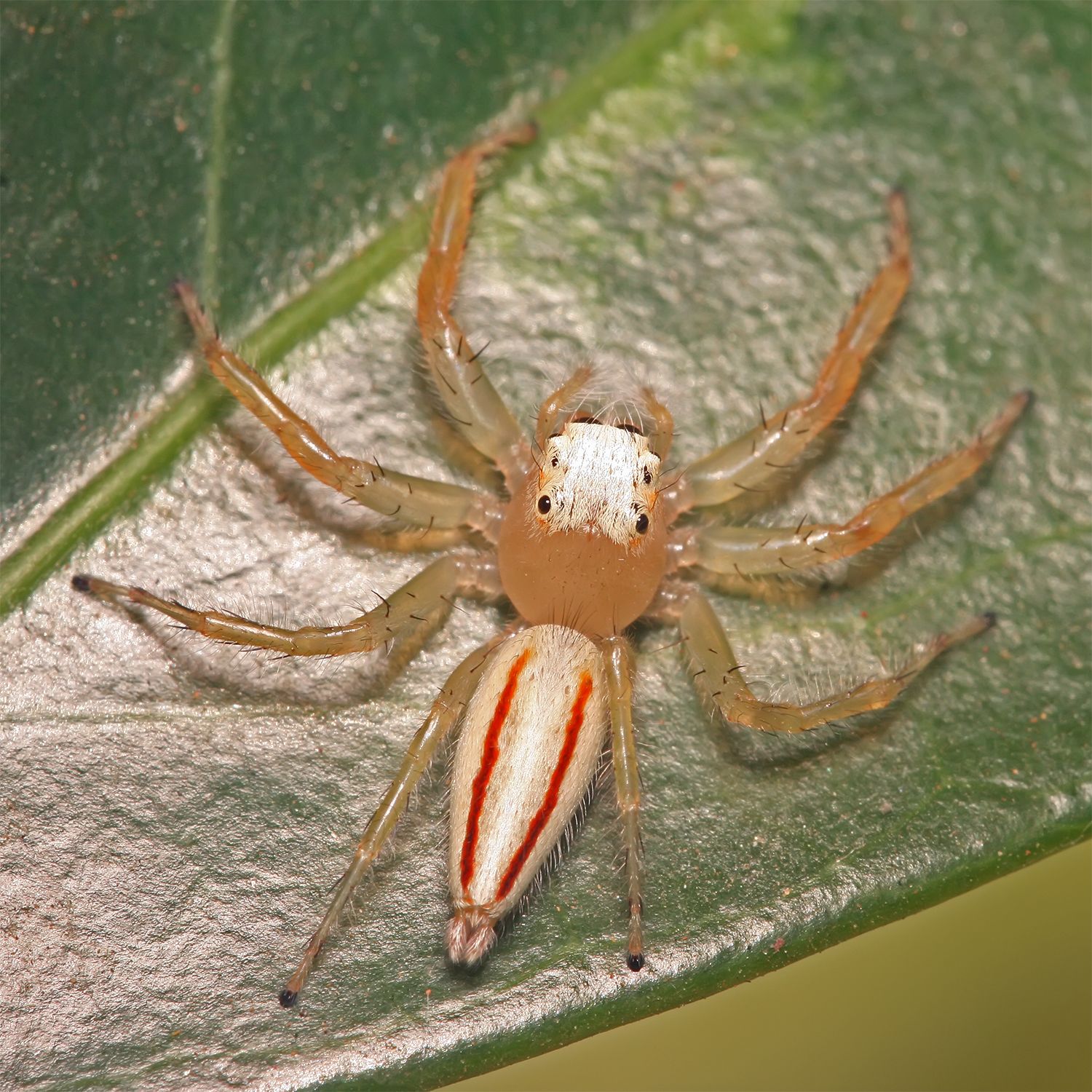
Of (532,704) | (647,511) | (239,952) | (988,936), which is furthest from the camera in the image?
(988,936)

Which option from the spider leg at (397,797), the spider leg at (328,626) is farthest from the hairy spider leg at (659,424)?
the spider leg at (397,797)

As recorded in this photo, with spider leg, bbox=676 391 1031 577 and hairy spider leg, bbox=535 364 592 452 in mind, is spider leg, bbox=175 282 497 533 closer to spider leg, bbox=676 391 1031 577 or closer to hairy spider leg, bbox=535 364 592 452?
hairy spider leg, bbox=535 364 592 452

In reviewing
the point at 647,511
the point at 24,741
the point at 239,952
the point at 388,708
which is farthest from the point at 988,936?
the point at 24,741

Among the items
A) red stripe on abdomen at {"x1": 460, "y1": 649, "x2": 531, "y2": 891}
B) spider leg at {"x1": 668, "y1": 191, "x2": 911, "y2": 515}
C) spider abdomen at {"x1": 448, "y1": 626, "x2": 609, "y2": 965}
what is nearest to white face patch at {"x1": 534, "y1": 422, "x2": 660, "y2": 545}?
spider leg at {"x1": 668, "y1": 191, "x2": 911, "y2": 515}

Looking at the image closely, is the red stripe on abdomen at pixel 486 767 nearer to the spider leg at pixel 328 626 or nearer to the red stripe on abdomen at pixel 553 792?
the red stripe on abdomen at pixel 553 792

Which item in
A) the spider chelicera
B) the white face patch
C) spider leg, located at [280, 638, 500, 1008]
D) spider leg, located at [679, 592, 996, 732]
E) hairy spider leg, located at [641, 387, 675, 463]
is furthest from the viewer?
hairy spider leg, located at [641, 387, 675, 463]

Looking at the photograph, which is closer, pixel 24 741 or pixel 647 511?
pixel 24 741

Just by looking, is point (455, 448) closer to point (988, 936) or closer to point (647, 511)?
point (647, 511)
